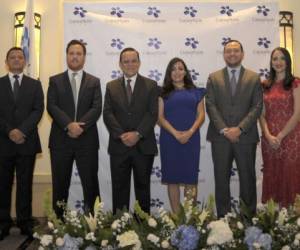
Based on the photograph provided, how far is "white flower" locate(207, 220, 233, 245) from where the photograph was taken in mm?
1371

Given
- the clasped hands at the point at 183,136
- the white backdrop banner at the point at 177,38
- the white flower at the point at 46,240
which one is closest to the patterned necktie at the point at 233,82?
the clasped hands at the point at 183,136

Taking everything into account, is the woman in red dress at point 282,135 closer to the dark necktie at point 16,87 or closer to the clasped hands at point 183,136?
the clasped hands at point 183,136

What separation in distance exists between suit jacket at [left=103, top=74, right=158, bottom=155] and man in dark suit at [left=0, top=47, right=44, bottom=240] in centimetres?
59

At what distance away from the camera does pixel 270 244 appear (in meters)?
1.38

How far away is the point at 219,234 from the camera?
1.38 meters

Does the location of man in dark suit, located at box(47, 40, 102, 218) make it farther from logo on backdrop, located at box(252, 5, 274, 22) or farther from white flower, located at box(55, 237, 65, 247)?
white flower, located at box(55, 237, 65, 247)

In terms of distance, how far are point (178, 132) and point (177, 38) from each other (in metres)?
1.19

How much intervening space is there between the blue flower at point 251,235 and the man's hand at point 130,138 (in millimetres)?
2089

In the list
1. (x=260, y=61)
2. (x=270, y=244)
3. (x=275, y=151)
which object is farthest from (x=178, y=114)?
(x=270, y=244)

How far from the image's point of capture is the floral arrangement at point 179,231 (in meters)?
1.38

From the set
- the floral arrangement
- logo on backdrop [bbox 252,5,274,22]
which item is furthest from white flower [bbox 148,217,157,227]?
logo on backdrop [bbox 252,5,274,22]

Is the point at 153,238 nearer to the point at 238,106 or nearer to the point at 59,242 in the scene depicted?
the point at 59,242

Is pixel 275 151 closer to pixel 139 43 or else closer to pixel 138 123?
pixel 138 123

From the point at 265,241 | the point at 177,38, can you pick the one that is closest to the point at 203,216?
the point at 265,241
